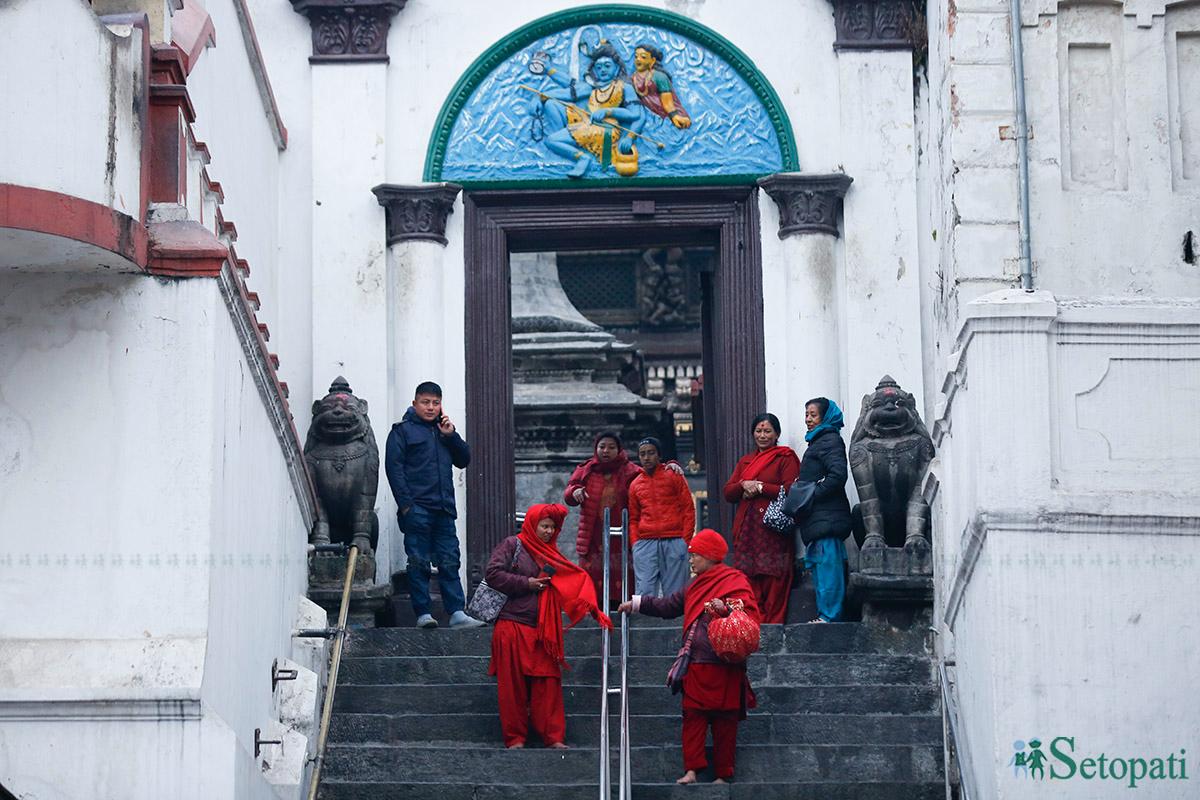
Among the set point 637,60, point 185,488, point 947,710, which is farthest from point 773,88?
point 185,488

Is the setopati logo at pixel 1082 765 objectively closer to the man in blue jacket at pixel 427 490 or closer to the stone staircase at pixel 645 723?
the stone staircase at pixel 645 723

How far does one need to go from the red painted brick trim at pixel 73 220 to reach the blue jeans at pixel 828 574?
5648 millimetres

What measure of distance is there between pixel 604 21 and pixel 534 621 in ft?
19.9

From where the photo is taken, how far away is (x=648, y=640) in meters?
15.5

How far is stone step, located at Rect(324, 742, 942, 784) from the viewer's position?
44.9 ft

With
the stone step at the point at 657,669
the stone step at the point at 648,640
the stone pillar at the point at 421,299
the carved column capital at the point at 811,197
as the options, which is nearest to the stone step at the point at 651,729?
the stone step at the point at 657,669

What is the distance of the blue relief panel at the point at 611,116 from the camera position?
1841 cm

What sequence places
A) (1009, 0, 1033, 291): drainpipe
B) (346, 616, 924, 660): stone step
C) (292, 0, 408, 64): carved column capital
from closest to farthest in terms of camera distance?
1. (346, 616, 924, 660): stone step
2. (1009, 0, 1033, 291): drainpipe
3. (292, 0, 408, 64): carved column capital

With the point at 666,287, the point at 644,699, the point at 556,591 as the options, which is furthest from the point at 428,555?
the point at 666,287

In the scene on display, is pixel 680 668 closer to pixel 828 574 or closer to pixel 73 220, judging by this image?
pixel 828 574

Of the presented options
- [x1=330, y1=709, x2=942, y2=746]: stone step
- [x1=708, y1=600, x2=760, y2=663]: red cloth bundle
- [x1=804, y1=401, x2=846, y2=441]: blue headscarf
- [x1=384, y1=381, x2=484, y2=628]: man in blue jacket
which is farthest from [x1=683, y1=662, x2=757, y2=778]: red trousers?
[x1=804, y1=401, x2=846, y2=441]: blue headscarf

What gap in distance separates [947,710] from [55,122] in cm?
600

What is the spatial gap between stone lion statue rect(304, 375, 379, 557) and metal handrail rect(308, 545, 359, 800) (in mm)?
381

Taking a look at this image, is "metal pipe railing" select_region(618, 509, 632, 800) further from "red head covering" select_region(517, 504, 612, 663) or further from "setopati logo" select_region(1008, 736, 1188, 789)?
"setopati logo" select_region(1008, 736, 1188, 789)
